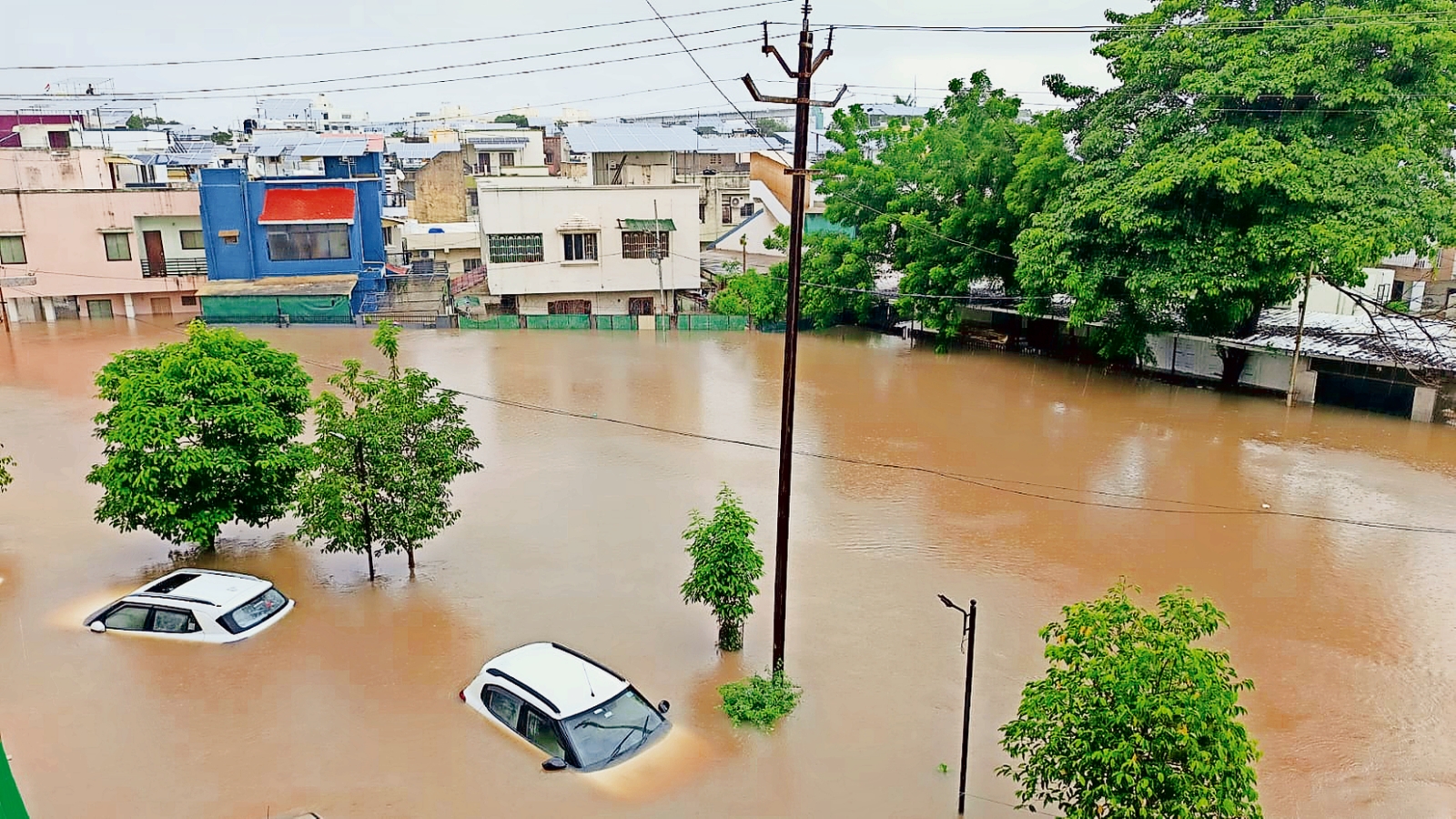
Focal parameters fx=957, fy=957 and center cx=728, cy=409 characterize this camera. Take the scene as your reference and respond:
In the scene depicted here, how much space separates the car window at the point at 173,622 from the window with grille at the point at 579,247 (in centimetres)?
2287

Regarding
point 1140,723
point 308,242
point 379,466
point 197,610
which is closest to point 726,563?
point 379,466

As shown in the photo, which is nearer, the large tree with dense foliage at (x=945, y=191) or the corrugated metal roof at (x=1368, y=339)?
the corrugated metal roof at (x=1368, y=339)

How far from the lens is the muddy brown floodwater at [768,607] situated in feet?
27.8

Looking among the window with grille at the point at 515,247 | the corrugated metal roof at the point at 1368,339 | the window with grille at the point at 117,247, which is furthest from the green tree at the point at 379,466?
the window with grille at the point at 117,247

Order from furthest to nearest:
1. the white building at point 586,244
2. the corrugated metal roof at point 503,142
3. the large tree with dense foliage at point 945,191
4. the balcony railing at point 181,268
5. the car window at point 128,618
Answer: the corrugated metal roof at point 503,142 < the balcony railing at point 181,268 < the white building at point 586,244 < the large tree with dense foliage at point 945,191 < the car window at point 128,618

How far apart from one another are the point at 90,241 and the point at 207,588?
26.9 metres

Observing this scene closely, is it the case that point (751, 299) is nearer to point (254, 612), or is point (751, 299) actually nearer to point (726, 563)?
point (726, 563)

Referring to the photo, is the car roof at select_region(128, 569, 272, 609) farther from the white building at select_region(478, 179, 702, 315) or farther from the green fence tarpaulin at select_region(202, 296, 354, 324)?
the green fence tarpaulin at select_region(202, 296, 354, 324)

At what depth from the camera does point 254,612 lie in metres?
11.0

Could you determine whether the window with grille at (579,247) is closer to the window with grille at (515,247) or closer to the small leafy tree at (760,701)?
the window with grille at (515,247)

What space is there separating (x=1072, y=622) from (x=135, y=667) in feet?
31.1

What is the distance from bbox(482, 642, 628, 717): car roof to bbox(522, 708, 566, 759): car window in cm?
13

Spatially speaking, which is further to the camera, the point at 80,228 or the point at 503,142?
the point at 503,142

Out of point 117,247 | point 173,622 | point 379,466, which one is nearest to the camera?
point 173,622
